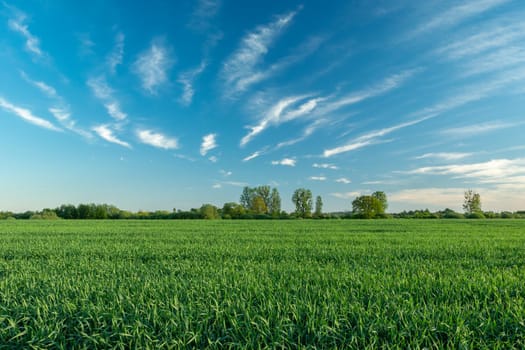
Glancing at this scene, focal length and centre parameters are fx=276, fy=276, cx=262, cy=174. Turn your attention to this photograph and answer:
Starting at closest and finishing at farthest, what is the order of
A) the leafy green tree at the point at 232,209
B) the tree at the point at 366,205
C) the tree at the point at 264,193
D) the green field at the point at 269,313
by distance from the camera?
1. the green field at the point at 269,313
2. the leafy green tree at the point at 232,209
3. the tree at the point at 366,205
4. the tree at the point at 264,193

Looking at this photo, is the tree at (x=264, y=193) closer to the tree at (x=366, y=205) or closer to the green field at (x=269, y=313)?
the tree at (x=366, y=205)

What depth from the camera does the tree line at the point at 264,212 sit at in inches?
2601

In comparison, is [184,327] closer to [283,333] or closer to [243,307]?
[243,307]

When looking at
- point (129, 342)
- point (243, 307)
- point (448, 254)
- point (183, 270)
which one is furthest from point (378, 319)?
point (448, 254)

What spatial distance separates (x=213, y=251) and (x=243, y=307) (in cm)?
638

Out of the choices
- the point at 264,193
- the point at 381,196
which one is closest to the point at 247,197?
the point at 264,193

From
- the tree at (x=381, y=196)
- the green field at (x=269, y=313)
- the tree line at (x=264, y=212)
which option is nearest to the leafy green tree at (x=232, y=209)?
the tree line at (x=264, y=212)

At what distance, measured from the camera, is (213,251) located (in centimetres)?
962

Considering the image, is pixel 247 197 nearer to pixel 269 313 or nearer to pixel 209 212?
pixel 209 212

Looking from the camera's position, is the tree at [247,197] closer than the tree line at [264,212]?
No

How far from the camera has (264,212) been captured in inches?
3696

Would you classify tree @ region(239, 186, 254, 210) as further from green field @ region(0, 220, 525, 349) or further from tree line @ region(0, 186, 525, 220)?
green field @ region(0, 220, 525, 349)

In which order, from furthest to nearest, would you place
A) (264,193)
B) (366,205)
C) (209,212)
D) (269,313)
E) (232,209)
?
1. (264,193)
2. (366,205)
3. (232,209)
4. (209,212)
5. (269,313)

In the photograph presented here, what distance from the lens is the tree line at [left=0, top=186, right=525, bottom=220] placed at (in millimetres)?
66062
